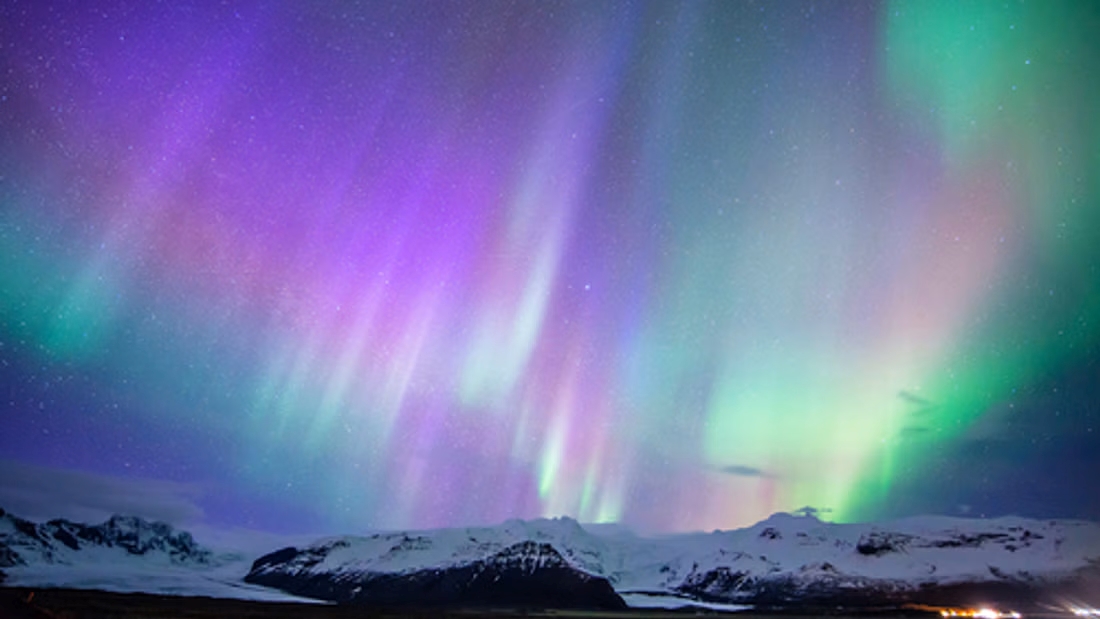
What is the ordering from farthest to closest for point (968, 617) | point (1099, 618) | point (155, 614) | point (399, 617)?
point (968, 617), point (1099, 618), point (399, 617), point (155, 614)

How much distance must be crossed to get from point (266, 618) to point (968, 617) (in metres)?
151

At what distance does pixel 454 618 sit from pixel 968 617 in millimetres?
116217

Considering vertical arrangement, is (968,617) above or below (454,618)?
above

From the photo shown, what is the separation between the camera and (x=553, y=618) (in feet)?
600

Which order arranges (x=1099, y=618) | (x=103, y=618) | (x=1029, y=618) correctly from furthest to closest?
(x=1029, y=618)
(x=1099, y=618)
(x=103, y=618)

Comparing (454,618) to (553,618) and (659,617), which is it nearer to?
(553,618)

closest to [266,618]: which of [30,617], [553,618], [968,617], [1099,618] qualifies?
[30,617]

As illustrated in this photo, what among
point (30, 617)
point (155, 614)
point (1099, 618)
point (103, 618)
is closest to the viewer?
point (30, 617)

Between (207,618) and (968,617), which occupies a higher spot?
(968,617)

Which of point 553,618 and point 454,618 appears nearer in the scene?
point 454,618

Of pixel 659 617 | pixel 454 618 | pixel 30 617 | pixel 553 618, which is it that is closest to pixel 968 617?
pixel 659 617

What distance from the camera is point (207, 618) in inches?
4392

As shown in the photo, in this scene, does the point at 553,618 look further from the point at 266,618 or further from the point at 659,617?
the point at 266,618

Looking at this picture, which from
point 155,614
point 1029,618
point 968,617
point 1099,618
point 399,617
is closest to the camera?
point 155,614
